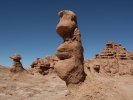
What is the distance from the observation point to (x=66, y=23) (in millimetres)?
14000

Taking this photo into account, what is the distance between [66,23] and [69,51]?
1.78 meters

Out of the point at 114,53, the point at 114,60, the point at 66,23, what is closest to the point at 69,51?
the point at 66,23

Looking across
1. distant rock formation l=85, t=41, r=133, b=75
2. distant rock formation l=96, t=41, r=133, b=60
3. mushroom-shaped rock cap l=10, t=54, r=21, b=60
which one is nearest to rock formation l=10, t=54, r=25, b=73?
mushroom-shaped rock cap l=10, t=54, r=21, b=60

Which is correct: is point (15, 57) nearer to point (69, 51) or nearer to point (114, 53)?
point (114, 53)

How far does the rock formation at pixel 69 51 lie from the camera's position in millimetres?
13570

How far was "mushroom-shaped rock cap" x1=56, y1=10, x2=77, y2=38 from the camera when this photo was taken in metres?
14.0

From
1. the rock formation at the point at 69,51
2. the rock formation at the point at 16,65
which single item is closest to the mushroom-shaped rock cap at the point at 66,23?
the rock formation at the point at 69,51

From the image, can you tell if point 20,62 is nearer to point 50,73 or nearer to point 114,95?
point 50,73

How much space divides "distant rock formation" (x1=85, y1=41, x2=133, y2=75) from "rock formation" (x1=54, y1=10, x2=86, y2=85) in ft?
105

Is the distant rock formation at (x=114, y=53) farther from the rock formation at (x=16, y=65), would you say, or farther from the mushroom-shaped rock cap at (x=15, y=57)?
the mushroom-shaped rock cap at (x=15, y=57)

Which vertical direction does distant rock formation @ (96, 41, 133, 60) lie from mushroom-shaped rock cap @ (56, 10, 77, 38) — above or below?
above

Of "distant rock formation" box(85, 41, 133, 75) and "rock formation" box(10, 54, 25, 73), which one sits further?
"distant rock formation" box(85, 41, 133, 75)

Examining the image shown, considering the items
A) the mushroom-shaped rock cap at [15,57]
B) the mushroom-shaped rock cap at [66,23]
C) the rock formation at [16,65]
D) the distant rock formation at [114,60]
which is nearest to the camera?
the mushroom-shaped rock cap at [66,23]

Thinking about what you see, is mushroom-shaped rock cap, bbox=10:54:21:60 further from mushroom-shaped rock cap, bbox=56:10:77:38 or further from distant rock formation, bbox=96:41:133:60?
mushroom-shaped rock cap, bbox=56:10:77:38
